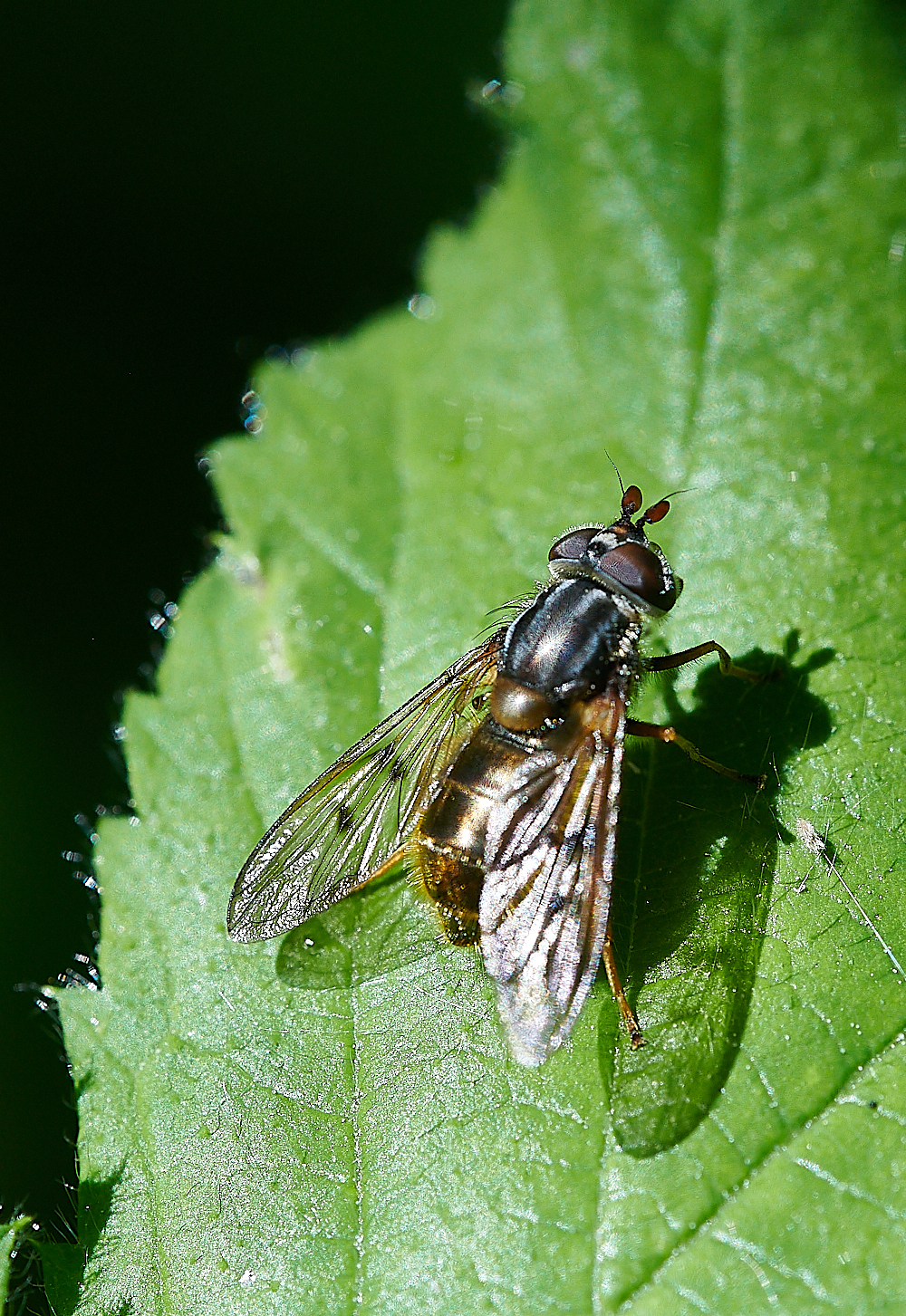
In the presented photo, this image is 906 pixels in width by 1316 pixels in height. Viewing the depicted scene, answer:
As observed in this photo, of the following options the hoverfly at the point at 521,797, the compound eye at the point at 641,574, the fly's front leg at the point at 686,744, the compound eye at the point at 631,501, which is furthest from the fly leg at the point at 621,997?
the compound eye at the point at 631,501

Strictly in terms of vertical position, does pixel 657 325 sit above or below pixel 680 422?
above

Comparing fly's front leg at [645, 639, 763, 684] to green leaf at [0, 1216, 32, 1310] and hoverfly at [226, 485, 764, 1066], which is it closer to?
hoverfly at [226, 485, 764, 1066]

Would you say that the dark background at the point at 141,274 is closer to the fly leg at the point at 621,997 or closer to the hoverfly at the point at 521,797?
the hoverfly at the point at 521,797

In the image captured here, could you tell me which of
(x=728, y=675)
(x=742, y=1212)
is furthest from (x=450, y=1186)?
(x=728, y=675)

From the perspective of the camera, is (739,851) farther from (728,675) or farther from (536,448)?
(536,448)

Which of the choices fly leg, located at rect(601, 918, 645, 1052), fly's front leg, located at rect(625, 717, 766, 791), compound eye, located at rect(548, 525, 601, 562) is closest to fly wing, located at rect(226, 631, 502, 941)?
compound eye, located at rect(548, 525, 601, 562)

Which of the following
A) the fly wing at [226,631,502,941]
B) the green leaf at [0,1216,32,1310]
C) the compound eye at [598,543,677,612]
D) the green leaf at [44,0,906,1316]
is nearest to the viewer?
the green leaf at [0,1216,32,1310]

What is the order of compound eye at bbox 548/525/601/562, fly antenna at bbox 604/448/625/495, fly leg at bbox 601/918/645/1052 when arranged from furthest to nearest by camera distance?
fly antenna at bbox 604/448/625/495, compound eye at bbox 548/525/601/562, fly leg at bbox 601/918/645/1052

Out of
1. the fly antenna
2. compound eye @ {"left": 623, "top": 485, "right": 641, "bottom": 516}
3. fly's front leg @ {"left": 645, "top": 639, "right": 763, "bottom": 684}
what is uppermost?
the fly antenna
